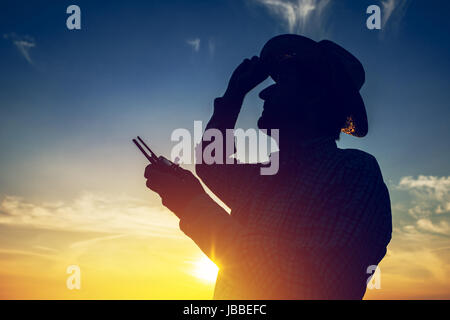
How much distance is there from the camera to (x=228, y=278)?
2.32 meters

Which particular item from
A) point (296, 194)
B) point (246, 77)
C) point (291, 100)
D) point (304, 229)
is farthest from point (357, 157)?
point (246, 77)

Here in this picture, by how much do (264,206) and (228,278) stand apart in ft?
2.11

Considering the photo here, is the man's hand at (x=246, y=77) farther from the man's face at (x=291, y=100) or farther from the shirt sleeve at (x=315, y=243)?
the shirt sleeve at (x=315, y=243)

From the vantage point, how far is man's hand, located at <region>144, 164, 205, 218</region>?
2.41m

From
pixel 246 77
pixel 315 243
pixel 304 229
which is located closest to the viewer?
pixel 315 243

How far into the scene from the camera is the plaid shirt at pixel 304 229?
1941 mm

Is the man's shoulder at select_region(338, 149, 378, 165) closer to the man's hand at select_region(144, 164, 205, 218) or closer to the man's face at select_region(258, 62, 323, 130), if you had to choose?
the man's face at select_region(258, 62, 323, 130)

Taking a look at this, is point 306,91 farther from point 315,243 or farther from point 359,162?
point 315,243

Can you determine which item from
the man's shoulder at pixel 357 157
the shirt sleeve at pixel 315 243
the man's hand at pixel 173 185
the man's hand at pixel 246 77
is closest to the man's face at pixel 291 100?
the man's hand at pixel 246 77

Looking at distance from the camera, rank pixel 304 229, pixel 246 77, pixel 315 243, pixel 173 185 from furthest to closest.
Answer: pixel 246 77 → pixel 173 185 → pixel 304 229 → pixel 315 243

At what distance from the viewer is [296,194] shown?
258 centimetres

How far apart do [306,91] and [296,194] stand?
1.05 m

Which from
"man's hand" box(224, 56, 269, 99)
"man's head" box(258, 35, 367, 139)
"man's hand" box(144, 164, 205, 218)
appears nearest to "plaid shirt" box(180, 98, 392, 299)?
"man's hand" box(144, 164, 205, 218)
